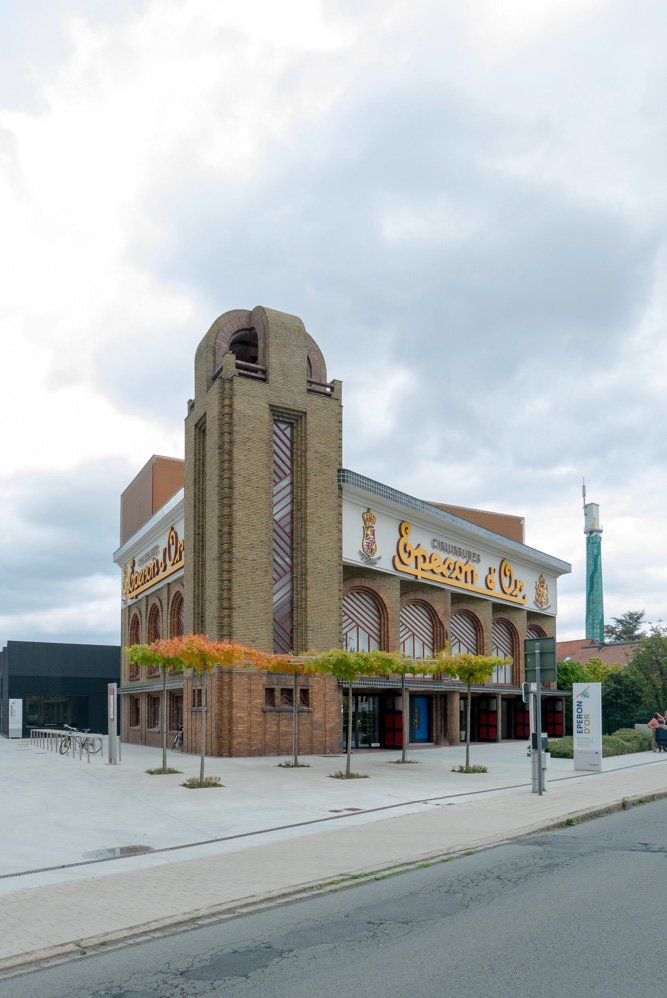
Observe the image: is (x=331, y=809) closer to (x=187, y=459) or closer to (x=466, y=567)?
(x=187, y=459)

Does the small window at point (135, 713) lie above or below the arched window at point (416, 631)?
below

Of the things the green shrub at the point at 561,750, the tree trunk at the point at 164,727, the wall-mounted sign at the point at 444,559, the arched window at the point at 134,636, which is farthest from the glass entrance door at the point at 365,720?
the arched window at the point at 134,636

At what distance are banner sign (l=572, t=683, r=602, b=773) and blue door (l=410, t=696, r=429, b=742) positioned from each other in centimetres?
Answer: 1494

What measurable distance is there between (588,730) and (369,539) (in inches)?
548

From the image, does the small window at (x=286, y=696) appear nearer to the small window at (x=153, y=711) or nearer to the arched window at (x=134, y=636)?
the small window at (x=153, y=711)

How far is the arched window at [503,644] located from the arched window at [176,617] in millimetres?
17666

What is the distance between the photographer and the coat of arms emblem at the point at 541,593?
2169 inches

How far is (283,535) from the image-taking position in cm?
3528

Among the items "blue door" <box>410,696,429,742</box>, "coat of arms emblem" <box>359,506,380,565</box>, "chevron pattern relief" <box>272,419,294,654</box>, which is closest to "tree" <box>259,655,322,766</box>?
"chevron pattern relief" <box>272,419,294,654</box>

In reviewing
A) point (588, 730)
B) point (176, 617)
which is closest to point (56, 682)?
point (176, 617)

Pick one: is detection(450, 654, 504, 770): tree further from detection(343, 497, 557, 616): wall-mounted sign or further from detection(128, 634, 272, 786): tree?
detection(343, 497, 557, 616): wall-mounted sign

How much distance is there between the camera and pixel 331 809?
18.7m

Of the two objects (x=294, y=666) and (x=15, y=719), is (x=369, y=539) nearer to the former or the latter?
(x=294, y=666)

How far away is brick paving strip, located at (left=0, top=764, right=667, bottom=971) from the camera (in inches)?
A: 353
